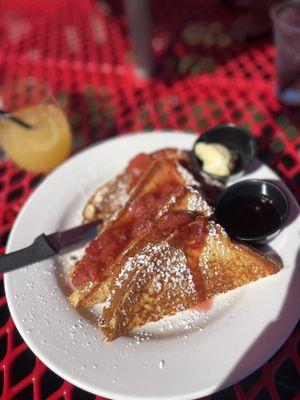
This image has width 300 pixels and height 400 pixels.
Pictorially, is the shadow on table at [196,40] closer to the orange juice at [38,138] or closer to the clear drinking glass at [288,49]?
the clear drinking glass at [288,49]

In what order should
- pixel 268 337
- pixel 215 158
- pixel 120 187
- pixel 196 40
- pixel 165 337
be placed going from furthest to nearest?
pixel 196 40
pixel 120 187
pixel 215 158
pixel 165 337
pixel 268 337

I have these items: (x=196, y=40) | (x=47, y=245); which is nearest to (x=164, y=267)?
(x=47, y=245)

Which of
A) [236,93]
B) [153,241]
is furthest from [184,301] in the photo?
[236,93]

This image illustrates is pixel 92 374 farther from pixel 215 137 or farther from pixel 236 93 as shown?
pixel 236 93

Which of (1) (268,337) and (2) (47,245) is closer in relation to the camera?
(1) (268,337)

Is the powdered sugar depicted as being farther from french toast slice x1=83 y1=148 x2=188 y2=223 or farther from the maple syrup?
french toast slice x1=83 y1=148 x2=188 y2=223

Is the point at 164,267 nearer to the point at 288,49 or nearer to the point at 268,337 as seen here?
the point at 268,337

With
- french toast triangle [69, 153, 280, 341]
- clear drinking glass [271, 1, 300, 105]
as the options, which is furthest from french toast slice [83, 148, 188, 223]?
clear drinking glass [271, 1, 300, 105]
